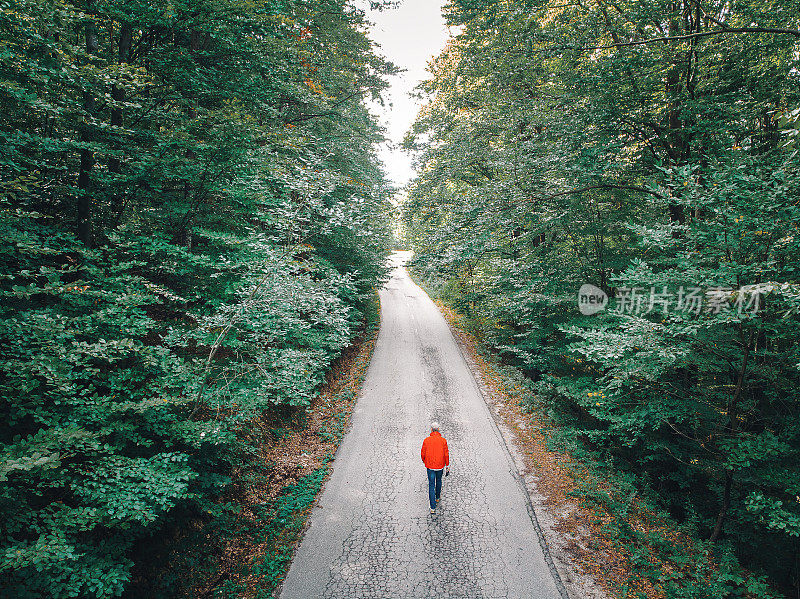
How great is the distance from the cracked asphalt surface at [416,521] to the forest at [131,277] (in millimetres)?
2133

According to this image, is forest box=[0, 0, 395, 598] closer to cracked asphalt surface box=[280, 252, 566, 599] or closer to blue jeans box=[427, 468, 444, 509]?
cracked asphalt surface box=[280, 252, 566, 599]

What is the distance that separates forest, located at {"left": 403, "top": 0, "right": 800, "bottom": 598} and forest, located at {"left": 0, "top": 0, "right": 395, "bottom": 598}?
551 cm

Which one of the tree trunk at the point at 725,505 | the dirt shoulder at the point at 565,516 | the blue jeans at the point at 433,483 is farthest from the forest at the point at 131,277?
the tree trunk at the point at 725,505

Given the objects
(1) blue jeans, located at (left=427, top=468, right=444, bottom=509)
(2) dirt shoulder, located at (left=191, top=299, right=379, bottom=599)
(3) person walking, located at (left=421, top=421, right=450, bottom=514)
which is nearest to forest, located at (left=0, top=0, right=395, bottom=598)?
(2) dirt shoulder, located at (left=191, top=299, right=379, bottom=599)

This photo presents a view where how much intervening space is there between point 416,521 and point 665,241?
679cm

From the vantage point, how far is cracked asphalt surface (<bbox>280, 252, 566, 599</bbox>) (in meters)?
4.96

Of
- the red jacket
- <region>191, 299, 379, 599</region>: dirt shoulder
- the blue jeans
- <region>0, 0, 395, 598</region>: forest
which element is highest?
<region>0, 0, 395, 598</region>: forest

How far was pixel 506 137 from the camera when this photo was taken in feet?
41.9

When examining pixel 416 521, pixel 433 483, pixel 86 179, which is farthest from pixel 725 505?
pixel 86 179

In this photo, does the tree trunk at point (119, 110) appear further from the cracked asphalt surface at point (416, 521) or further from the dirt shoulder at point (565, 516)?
the dirt shoulder at point (565, 516)

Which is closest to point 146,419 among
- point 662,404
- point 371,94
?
point 662,404

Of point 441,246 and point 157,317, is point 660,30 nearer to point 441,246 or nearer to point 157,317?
point 441,246

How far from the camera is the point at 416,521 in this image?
20.0 ft

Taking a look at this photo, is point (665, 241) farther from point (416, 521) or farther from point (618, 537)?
point (416, 521)
